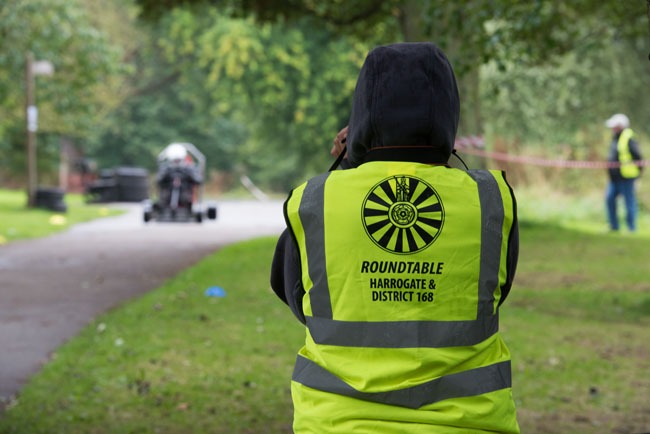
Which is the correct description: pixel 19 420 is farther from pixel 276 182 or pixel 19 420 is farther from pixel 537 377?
pixel 276 182

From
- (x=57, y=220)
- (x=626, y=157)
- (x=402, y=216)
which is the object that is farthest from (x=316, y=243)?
(x=57, y=220)

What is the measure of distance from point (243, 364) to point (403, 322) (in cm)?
492

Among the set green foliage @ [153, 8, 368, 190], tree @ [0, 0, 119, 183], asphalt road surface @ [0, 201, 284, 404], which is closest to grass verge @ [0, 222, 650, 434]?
asphalt road surface @ [0, 201, 284, 404]

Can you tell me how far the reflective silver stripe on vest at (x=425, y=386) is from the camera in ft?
7.17

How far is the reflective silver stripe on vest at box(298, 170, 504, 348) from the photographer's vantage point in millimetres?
2219

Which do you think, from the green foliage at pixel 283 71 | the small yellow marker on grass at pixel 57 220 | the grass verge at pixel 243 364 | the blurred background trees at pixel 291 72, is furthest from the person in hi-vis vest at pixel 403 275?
the green foliage at pixel 283 71

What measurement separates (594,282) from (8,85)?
20118 millimetres

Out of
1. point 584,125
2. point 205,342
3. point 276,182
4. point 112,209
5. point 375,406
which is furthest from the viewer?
point 276,182

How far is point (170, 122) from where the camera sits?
175 feet

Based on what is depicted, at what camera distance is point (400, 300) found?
2234 mm

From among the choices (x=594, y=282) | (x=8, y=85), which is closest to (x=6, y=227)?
(x=8, y=85)

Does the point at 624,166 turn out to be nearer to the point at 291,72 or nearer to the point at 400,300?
the point at 400,300

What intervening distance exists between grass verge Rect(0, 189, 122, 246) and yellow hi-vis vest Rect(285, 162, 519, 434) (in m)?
14.3

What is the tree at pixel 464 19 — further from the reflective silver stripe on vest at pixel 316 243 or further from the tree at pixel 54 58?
the tree at pixel 54 58
